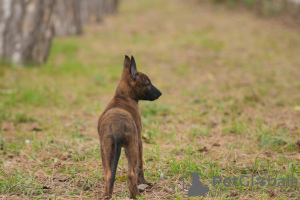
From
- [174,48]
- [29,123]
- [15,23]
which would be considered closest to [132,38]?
[174,48]

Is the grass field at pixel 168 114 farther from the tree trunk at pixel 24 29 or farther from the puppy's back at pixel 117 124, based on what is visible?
the puppy's back at pixel 117 124

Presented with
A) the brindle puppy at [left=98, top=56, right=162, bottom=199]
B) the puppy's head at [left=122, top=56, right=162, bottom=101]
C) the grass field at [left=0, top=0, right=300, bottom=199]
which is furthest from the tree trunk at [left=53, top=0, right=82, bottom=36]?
the brindle puppy at [left=98, top=56, right=162, bottom=199]

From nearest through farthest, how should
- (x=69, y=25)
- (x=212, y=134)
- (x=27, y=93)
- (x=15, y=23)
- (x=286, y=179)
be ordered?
(x=286, y=179), (x=212, y=134), (x=27, y=93), (x=15, y=23), (x=69, y=25)

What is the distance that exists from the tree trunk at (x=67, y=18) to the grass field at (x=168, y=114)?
30.5 inches

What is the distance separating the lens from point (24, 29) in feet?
29.6

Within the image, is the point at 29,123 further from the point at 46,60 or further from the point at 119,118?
the point at 46,60

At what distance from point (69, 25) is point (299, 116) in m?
10.2

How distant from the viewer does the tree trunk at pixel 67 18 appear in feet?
44.1

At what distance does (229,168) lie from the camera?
13.6 ft

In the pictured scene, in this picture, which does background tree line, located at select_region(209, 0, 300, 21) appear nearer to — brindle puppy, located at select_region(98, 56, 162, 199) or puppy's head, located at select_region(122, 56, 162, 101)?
puppy's head, located at select_region(122, 56, 162, 101)

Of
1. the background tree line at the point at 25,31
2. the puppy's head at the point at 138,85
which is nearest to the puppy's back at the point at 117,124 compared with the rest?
the puppy's head at the point at 138,85

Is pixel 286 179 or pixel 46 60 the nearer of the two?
pixel 286 179

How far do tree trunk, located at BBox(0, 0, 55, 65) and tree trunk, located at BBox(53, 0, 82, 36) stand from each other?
158 inches

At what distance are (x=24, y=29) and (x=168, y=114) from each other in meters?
4.65
